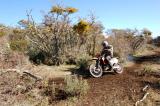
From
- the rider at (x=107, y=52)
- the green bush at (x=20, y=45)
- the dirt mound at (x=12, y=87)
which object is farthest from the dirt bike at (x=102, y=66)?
the green bush at (x=20, y=45)

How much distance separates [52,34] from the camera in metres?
22.2

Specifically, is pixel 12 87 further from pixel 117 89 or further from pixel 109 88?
pixel 117 89

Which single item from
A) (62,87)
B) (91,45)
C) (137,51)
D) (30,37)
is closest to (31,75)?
(62,87)

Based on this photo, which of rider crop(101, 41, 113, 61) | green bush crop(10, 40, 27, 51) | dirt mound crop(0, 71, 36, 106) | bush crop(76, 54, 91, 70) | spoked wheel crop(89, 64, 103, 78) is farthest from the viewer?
green bush crop(10, 40, 27, 51)

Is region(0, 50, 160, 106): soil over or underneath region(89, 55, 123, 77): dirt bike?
underneath

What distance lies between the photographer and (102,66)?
52.5 feet

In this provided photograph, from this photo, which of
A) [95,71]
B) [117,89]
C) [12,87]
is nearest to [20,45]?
[95,71]

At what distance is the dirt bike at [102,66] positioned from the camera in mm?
15586

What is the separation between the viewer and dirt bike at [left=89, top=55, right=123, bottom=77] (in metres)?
15.6

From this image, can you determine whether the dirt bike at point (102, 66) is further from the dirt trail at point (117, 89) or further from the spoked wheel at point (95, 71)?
the dirt trail at point (117, 89)

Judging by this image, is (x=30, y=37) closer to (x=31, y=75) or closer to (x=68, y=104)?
(x=31, y=75)

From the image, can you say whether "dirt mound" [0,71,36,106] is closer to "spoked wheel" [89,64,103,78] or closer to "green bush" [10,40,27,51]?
"spoked wheel" [89,64,103,78]

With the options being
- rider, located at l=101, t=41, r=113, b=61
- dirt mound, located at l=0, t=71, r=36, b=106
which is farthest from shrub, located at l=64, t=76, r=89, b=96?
rider, located at l=101, t=41, r=113, b=61

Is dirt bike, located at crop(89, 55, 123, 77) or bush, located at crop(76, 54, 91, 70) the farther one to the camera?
bush, located at crop(76, 54, 91, 70)
